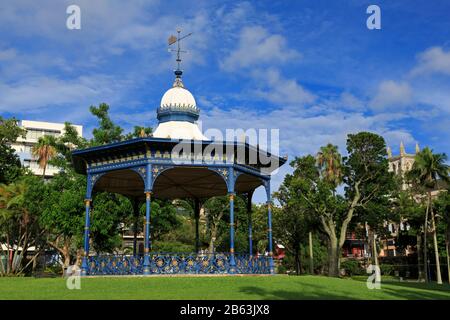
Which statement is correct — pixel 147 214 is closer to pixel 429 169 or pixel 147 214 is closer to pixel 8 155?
pixel 8 155

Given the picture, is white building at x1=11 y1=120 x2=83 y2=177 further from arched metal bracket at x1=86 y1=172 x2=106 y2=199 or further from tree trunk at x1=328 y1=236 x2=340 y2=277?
arched metal bracket at x1=86 y1=172 x2=106 y2=199

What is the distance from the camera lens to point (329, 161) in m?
56.2

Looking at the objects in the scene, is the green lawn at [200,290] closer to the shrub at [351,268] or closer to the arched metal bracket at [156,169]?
the arched metal bracket at [156,169]

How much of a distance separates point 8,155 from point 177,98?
33416 mm

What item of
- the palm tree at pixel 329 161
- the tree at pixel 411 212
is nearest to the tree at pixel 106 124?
the palm tree at pixel 329 161

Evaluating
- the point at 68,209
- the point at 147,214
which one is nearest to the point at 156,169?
the point at 147,214

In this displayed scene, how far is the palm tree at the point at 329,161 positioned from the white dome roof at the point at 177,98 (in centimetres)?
3330

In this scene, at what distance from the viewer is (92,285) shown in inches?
610

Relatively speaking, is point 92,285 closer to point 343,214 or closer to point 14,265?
point 14,265

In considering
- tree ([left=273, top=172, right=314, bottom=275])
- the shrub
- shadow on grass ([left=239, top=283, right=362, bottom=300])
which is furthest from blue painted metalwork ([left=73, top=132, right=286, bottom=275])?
the shrub

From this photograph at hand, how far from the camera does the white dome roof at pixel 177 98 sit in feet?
79.4
